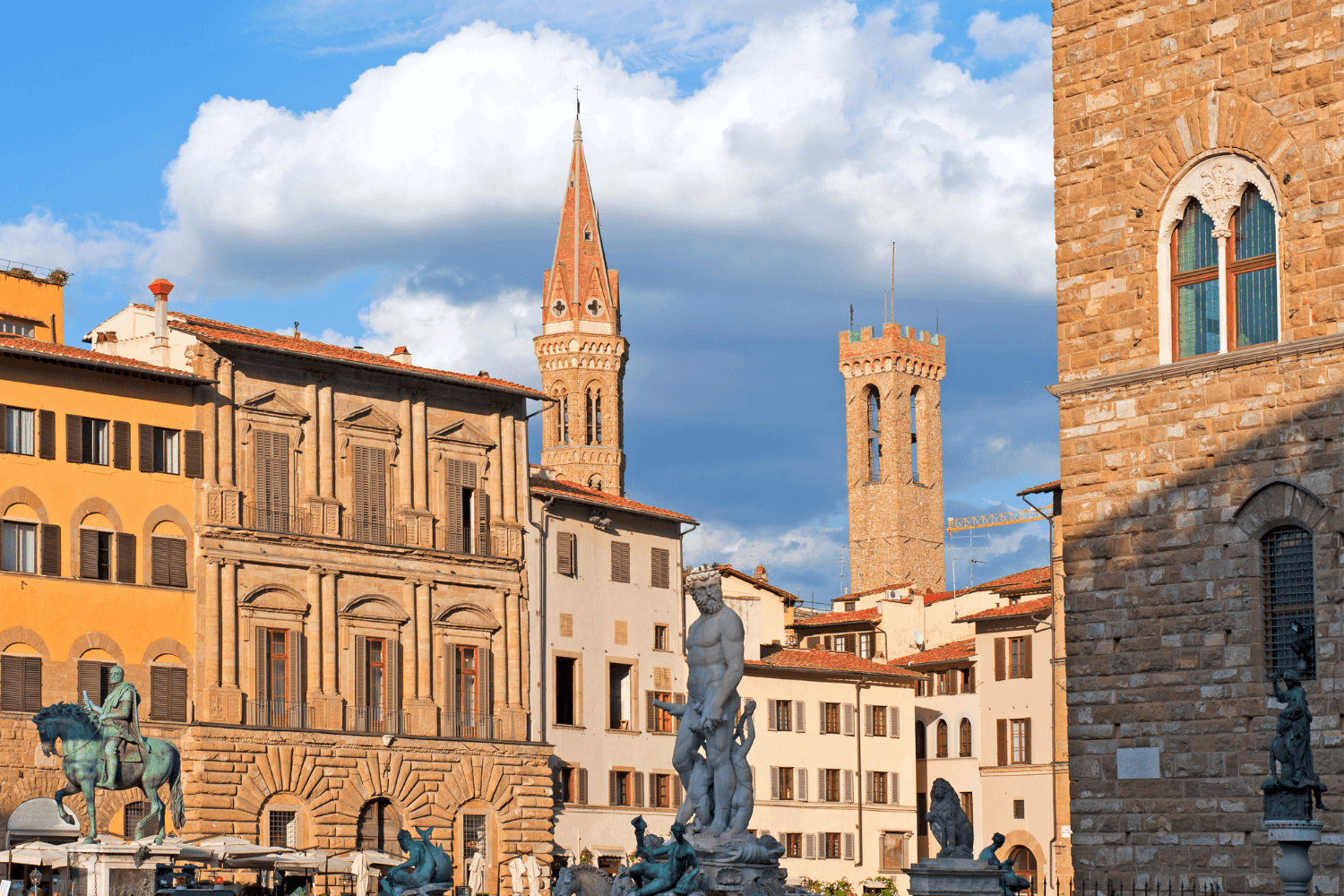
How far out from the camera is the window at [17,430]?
1580 inches

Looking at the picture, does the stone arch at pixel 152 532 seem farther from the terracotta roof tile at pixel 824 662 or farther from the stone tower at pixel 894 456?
the stone tower at pixel 894 456

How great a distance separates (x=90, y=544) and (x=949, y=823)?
25.9 metres

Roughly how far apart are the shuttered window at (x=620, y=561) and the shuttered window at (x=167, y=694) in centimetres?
1208

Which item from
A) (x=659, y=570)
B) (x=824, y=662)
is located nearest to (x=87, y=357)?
(x=659, y=570)

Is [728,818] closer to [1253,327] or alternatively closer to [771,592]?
[1253,327]

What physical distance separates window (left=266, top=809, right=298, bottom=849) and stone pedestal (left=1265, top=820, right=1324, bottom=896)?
2916cm

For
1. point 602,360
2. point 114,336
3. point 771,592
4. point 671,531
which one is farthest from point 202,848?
point 602,360

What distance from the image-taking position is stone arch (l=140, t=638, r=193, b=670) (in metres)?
41.1

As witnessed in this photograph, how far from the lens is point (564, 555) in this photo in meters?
49.0

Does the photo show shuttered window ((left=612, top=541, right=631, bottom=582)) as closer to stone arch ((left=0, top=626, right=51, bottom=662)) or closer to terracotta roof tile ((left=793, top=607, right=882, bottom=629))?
terracotta roof tile ((left=793, top=607, right=882, bottom=629))

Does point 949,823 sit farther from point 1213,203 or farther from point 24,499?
point 24,499

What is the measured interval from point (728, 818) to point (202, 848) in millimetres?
15331

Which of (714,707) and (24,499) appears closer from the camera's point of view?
(714,707)

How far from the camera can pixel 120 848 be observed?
20656mm
